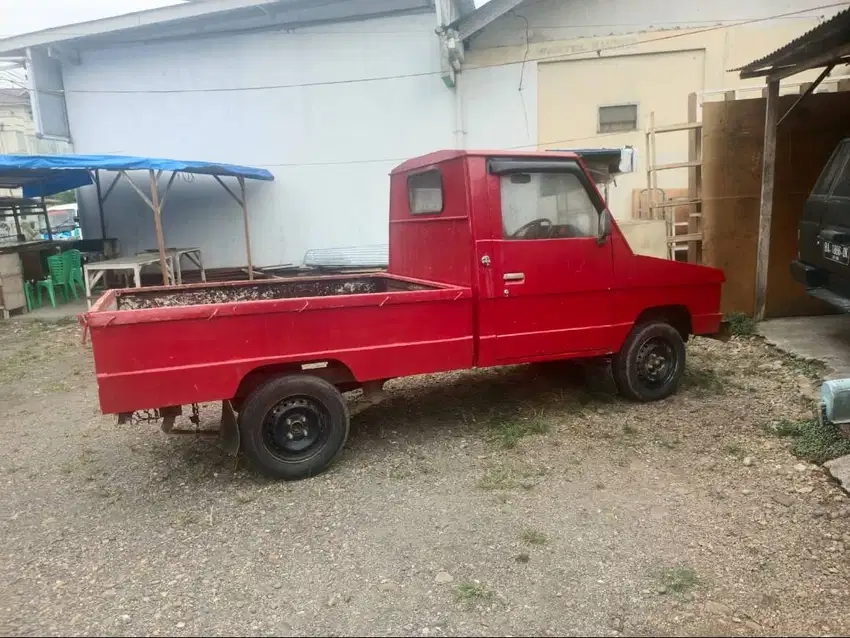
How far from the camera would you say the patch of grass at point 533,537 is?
318 cm

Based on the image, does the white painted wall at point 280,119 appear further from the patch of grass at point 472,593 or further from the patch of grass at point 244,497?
the patch of grass at point 472,593

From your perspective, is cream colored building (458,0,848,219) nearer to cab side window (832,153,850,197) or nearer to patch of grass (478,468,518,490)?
cab side window (832,153,850,197)

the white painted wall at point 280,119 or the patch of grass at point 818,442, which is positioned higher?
the white painted wall at point 280,119

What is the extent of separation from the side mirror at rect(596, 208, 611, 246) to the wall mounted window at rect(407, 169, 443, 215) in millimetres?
1214

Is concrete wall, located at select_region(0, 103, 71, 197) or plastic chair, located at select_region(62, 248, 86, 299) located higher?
concrete wall, located at select_region(0, 103, 71, 197)

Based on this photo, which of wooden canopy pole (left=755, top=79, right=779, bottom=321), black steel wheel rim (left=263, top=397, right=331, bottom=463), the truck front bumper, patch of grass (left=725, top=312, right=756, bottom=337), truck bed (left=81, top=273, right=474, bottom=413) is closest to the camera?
truck bed (left=81, top=273, right=474, bottom=413)

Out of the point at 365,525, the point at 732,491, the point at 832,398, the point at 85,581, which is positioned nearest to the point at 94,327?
the point at 85,581

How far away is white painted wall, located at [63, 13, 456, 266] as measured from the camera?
11516 millimetres

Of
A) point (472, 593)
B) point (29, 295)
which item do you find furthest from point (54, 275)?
point (472, 593)

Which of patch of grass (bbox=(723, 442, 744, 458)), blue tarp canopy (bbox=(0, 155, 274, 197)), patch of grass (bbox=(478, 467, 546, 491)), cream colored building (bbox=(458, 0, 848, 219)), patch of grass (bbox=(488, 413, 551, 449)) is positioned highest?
cream colored building (bbox=(458, 0, 848, 219))

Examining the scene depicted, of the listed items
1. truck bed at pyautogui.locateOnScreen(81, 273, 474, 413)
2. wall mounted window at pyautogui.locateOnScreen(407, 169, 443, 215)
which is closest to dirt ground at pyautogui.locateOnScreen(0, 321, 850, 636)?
truck bed at pyautogui.locateOnScreen(81, 273, 474, 413)

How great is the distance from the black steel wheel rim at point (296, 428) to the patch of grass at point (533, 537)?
57.5 inches

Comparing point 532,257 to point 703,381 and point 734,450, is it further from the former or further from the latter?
point 703,381

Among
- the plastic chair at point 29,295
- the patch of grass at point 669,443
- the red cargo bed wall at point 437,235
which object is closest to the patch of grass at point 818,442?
the patch of grass at point 669,443
